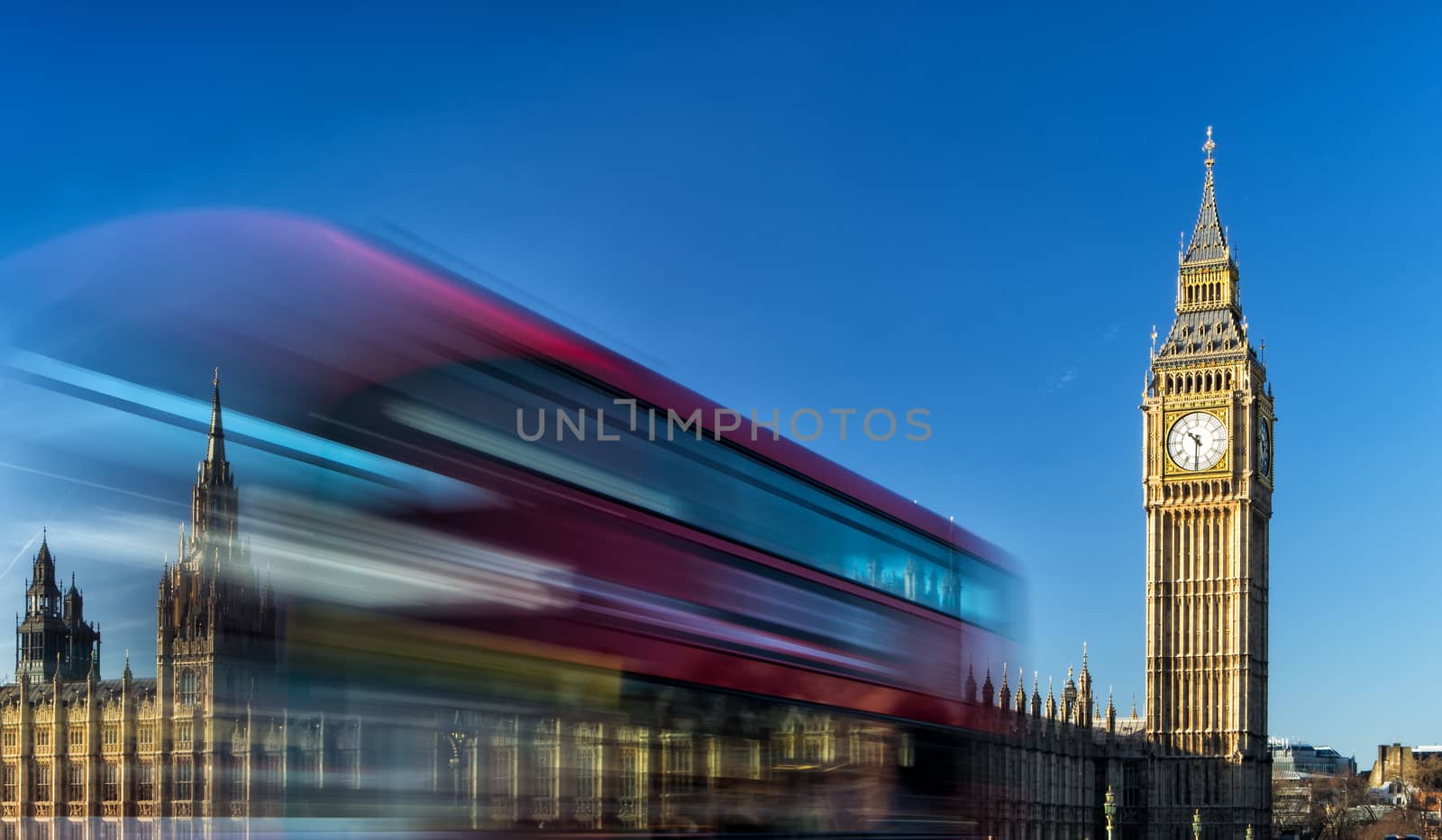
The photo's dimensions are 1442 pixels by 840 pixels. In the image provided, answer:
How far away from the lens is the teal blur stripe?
638cm

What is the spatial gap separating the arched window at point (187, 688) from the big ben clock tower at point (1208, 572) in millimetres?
52504

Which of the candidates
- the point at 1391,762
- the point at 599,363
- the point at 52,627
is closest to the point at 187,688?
the point at 52,627

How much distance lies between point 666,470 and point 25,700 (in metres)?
3.70

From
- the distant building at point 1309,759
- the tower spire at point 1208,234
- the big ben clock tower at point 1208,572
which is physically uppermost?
the tower spire at point 1208,234

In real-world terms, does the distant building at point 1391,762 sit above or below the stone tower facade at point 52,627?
below

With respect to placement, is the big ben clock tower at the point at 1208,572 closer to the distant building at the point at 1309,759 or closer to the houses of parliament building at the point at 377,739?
the houses of parliament building at the point at 377,739

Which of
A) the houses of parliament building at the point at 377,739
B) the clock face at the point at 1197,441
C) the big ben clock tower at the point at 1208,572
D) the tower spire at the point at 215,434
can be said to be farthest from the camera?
the clock face at the point at 1197,441

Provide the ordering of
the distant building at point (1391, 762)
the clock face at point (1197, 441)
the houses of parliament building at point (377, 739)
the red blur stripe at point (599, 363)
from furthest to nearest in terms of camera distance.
A: the distant building at point (1391, 762), the clock face at point (1197, 441), the red blur stripe at point (599, 363), the houses of parliament building at point (377, 739)

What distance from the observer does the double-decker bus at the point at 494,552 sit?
6.52 metres

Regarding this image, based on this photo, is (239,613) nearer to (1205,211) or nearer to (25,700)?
(25,700)

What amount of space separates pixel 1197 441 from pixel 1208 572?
4722 mm

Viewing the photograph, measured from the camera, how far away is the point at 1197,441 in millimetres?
56000

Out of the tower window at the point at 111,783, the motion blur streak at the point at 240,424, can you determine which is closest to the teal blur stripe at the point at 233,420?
the motion blur streak at the point at 240,424

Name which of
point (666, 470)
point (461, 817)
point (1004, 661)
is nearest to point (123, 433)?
point (461, 817)
